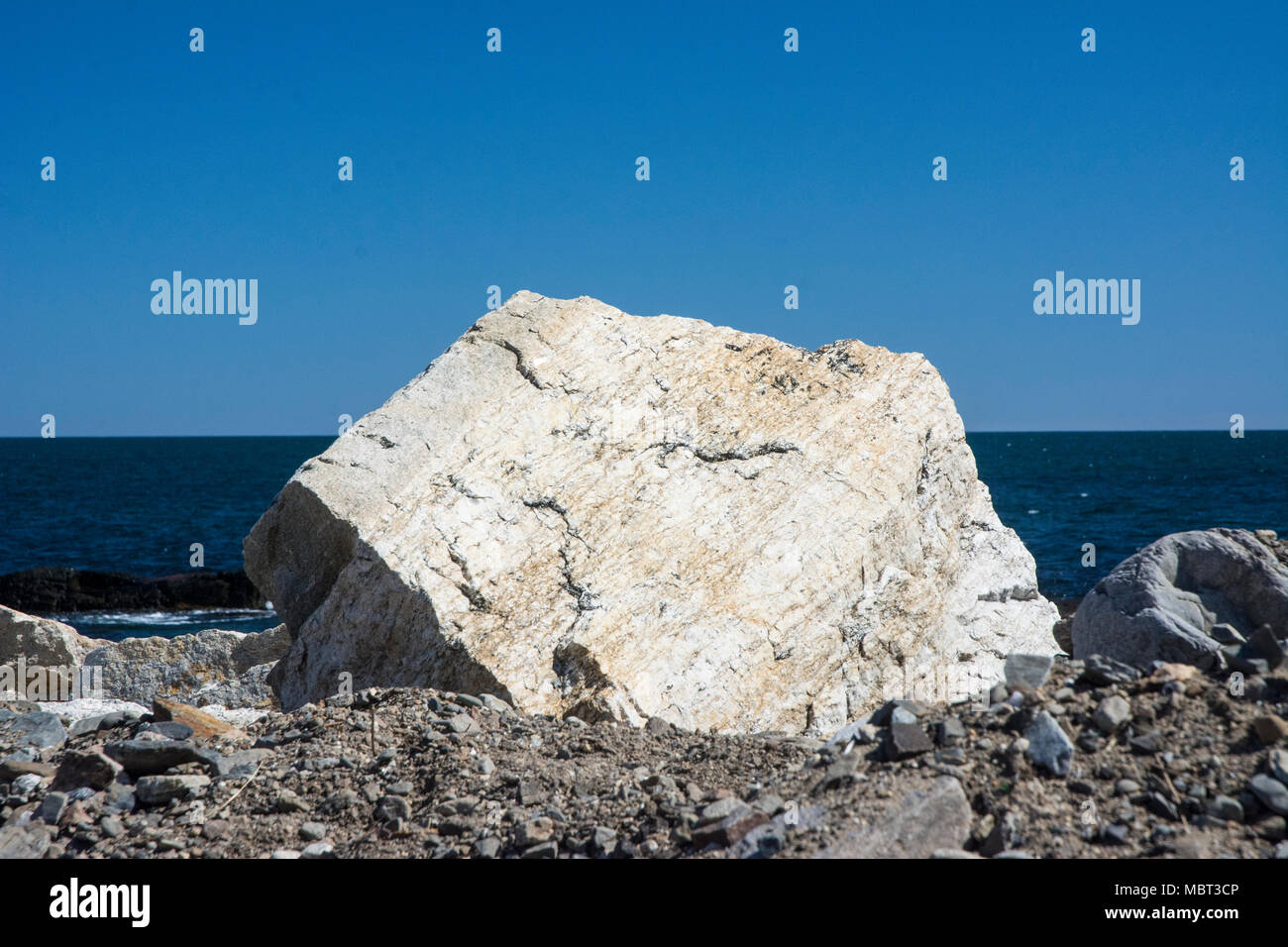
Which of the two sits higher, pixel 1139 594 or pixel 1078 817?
pixel 1139 594

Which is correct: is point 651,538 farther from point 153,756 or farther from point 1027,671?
point 153,756

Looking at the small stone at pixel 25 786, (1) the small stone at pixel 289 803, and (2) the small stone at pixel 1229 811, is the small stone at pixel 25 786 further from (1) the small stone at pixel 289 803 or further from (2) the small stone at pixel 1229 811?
(2) the small stone at pixel 1229 811

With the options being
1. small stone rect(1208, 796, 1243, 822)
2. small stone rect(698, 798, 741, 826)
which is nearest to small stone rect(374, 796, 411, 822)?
small stone rect(698, 798, 741, 826)

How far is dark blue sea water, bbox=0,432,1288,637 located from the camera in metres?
30.2

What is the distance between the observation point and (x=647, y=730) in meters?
6.31

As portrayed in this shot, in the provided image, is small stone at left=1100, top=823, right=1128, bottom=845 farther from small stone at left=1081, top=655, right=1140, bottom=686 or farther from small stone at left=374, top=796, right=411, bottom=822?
small stone at left=374, top=796, right=411, bottom=822

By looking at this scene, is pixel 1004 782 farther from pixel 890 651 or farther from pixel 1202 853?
pixel 890 651

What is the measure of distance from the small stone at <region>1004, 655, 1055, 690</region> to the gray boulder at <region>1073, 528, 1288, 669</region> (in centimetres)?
169

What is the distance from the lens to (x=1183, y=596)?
7.03m

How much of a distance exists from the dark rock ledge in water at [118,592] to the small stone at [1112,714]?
22980 millimetres

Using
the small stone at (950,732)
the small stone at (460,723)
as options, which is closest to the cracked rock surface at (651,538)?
the small stone at (460,723)
